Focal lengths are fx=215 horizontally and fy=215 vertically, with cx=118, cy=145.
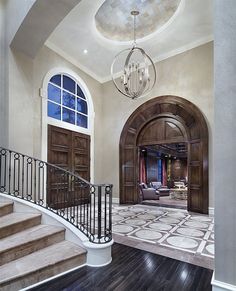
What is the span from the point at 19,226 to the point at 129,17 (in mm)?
6040

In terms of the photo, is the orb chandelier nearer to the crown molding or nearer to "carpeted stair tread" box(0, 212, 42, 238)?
the crown molding

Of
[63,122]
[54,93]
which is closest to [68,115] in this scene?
[63,122]

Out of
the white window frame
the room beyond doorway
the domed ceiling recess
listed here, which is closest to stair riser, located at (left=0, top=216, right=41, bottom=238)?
the white window frame

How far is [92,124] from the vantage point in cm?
823

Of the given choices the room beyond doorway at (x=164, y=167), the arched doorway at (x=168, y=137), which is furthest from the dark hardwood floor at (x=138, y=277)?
the room beyond doorway at (x=164, y=167)

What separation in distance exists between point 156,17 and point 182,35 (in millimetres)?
1018

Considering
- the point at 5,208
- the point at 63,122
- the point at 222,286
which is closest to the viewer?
the point at 222,286

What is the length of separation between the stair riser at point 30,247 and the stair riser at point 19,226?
428 millimetres

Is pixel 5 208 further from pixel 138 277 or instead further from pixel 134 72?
pixel 134 72

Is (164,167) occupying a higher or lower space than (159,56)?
lower

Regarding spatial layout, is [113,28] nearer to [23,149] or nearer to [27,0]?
[27,0]

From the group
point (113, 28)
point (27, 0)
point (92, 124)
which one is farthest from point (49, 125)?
point (113, 28)

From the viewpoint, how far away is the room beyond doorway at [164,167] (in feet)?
43.7

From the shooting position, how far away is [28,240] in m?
3.02
